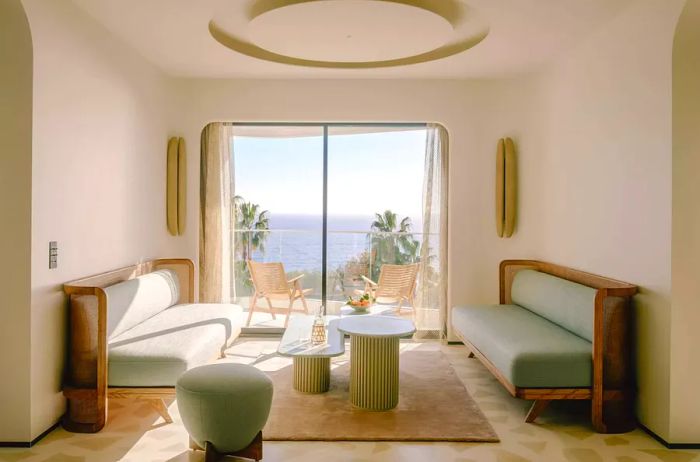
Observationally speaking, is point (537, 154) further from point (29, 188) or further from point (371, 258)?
point (29, 188)

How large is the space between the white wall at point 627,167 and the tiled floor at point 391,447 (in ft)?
1.18

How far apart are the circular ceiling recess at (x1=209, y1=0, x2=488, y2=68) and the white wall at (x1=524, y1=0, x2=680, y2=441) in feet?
2.96

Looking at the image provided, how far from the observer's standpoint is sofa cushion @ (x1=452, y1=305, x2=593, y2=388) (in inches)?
124

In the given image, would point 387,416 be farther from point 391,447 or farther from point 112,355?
point 112,355

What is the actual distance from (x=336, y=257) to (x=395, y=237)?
769 mm

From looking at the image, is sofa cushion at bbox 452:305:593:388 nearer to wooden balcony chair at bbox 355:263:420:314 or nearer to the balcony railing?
wooden balcony chair at bbox 355:263:420:314

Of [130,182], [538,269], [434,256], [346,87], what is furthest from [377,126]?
[130,182]

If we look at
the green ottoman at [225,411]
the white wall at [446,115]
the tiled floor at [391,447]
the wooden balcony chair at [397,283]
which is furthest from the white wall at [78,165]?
the wooden balcony chair at [397,283]

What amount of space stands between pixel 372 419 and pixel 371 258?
10.9 ft

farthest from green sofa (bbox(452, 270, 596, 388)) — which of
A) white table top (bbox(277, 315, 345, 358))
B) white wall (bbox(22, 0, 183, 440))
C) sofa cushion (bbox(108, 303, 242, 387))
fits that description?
white wall (bbox(22, 0, 183, 440))

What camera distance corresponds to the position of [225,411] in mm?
2576

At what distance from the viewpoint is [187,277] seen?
4926 millimetres

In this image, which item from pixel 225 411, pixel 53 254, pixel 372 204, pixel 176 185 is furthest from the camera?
pixel 372 204

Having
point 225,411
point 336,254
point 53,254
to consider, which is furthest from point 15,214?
point 336,254
